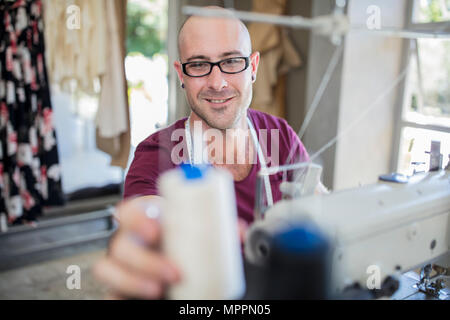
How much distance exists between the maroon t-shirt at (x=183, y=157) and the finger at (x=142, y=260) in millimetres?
421

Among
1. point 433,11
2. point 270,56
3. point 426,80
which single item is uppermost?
point 433,11

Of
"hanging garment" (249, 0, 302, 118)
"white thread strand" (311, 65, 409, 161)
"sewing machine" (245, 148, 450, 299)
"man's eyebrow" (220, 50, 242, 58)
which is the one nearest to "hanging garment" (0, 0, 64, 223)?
"hanging garment" (249, 0, 302, 118)

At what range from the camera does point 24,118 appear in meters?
2.28

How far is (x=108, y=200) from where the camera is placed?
357 centimetres

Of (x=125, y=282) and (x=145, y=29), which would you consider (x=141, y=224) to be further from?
(x=145, y=29)

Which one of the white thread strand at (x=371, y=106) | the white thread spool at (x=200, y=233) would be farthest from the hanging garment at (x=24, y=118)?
the white thread spool at (x=200, y=233)

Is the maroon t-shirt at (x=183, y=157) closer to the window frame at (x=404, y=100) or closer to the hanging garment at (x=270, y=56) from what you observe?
the window frame at (x=404, y=100)

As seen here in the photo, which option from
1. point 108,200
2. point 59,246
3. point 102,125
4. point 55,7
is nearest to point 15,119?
point 102,125

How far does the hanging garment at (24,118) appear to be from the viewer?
2.17 m

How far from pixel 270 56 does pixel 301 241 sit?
228 cm

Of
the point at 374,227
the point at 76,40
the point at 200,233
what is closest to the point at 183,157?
the point at 374,227

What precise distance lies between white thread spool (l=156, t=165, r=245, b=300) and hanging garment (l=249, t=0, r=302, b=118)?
2171mm

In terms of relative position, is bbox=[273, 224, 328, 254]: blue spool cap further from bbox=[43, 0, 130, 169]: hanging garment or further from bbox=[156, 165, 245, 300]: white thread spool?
bbox=[43, 0, 130, 169]: hanging garment

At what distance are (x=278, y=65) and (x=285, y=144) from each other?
1582mm
